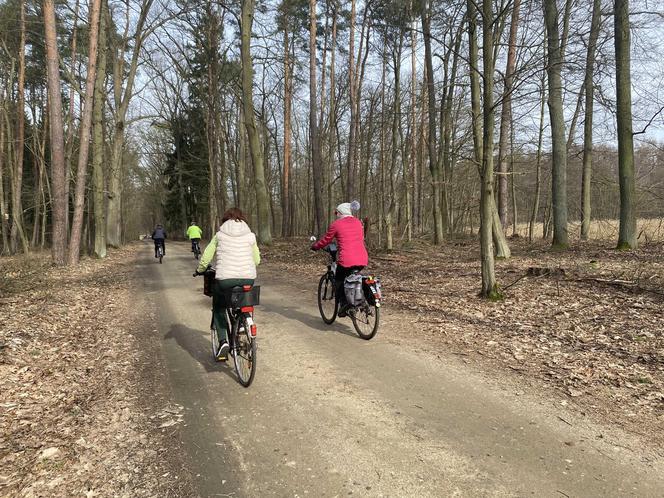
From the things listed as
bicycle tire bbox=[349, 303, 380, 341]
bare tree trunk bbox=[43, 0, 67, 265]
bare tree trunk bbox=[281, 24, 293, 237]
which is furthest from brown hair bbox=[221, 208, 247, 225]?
bare tree trunk bbox=[281, 24, 293, 237]

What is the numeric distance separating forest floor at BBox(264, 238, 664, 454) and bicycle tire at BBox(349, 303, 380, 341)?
27.6 inches

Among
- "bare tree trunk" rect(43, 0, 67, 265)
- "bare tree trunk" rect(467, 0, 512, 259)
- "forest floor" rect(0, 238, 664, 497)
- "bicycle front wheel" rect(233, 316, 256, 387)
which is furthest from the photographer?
"bare tree trunk" rect(43, 0, 67, 265)

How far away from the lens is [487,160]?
7.59m

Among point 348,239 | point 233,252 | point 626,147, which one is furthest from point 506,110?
point 233,252

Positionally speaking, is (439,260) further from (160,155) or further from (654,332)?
(160,155)

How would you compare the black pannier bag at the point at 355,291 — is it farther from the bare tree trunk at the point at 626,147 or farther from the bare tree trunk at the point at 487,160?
the bare tree trunk at the point at 626,147

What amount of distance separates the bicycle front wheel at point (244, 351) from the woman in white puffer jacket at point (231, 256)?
0.77 ft

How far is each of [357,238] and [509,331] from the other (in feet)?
8.90

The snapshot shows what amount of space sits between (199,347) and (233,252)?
81.8 inches

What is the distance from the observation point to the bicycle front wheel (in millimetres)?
4551

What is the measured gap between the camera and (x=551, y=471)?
9.87ft

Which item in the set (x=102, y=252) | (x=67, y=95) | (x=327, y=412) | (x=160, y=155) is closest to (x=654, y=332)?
(x=327, y=412)

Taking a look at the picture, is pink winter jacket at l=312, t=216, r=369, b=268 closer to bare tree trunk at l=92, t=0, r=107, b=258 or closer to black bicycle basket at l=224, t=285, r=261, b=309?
black bicycle basket at l=224, t=285, r=261, b=309

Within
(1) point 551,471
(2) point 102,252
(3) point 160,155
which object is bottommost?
(1) point 551,471
